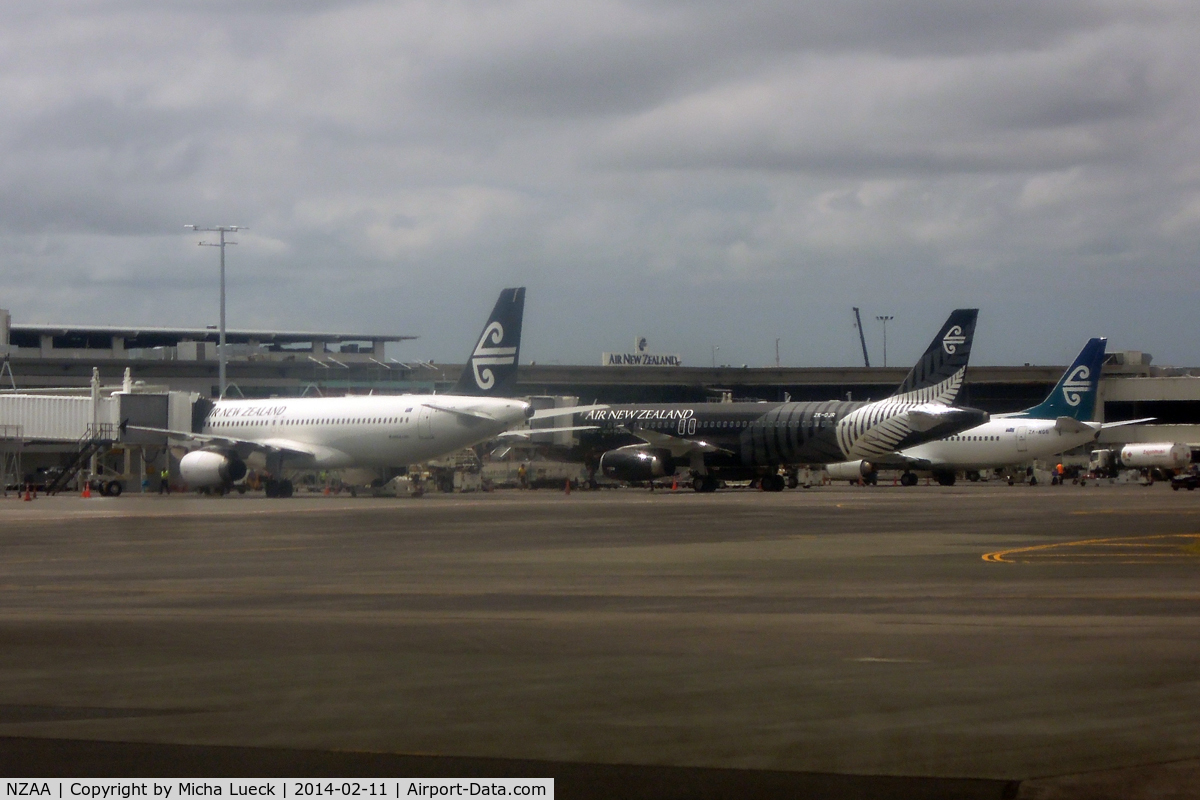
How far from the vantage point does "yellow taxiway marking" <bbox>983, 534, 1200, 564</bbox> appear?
21344mm

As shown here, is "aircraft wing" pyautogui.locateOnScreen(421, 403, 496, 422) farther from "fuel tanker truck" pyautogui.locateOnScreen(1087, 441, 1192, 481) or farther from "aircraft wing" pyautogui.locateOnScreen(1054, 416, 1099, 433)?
"fuel tanker truck" pyautogui.locateOnScreen(1087, 441, 1192, 481)

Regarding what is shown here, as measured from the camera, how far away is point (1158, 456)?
280 feet

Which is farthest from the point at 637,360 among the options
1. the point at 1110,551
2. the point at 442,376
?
the point at 1110,551

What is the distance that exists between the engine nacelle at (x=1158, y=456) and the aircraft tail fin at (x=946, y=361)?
32704mm

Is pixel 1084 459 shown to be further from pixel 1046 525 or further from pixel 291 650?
pixel 291 650

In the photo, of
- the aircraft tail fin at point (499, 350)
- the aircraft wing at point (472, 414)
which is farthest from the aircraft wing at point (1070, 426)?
the aircraft wing at point (472, 414)

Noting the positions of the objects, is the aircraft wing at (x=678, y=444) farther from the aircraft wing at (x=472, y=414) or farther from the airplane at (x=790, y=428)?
the aircraft wing at (x=472, y=414)

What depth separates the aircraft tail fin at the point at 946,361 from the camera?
58625 millimetres

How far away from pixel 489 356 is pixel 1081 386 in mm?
33305

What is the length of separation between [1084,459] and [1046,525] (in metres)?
78.3

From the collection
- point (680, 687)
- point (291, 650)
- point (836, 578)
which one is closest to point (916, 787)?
point (680, 687)

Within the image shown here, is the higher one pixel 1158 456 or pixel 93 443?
pixel 93 443

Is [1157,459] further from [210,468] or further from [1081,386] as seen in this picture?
[210,468]

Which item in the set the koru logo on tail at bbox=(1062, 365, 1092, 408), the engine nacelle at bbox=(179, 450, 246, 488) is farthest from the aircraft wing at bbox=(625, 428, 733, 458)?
the koru logo on tail at bbox=(1062, 365, 1092, 408)
